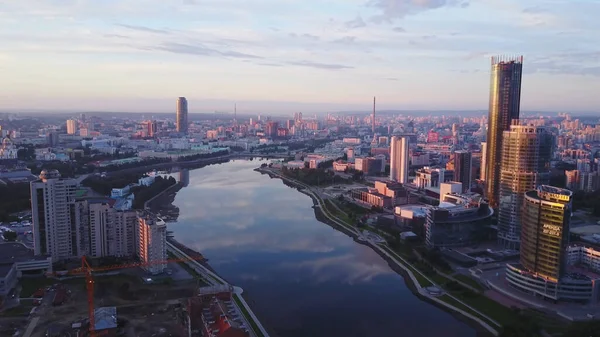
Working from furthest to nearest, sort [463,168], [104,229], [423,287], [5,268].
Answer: [463,168], [104,229], [423,287], [5,268]

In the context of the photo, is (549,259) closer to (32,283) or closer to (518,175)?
(518,175)

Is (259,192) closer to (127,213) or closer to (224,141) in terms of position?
(127,213)

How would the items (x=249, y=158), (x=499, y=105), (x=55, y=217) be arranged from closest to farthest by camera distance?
(x=55, y=217)
(x=499, y=105)
(x=249, y=158)

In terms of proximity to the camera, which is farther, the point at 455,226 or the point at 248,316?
the point at 455,226

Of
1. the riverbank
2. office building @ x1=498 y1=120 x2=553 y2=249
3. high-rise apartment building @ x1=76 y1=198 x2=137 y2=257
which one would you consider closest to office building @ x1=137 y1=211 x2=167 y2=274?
high-rise apartment building @ x1=76 y1=198 x2=137 y2=257

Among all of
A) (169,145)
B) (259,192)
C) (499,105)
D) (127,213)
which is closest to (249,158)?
(169,145)

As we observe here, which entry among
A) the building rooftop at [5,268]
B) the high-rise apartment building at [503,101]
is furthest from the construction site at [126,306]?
the high-rise apartment building at [503,101]

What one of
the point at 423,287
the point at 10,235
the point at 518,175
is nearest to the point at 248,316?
the point at 423,287

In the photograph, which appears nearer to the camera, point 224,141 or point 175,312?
point 175,312
